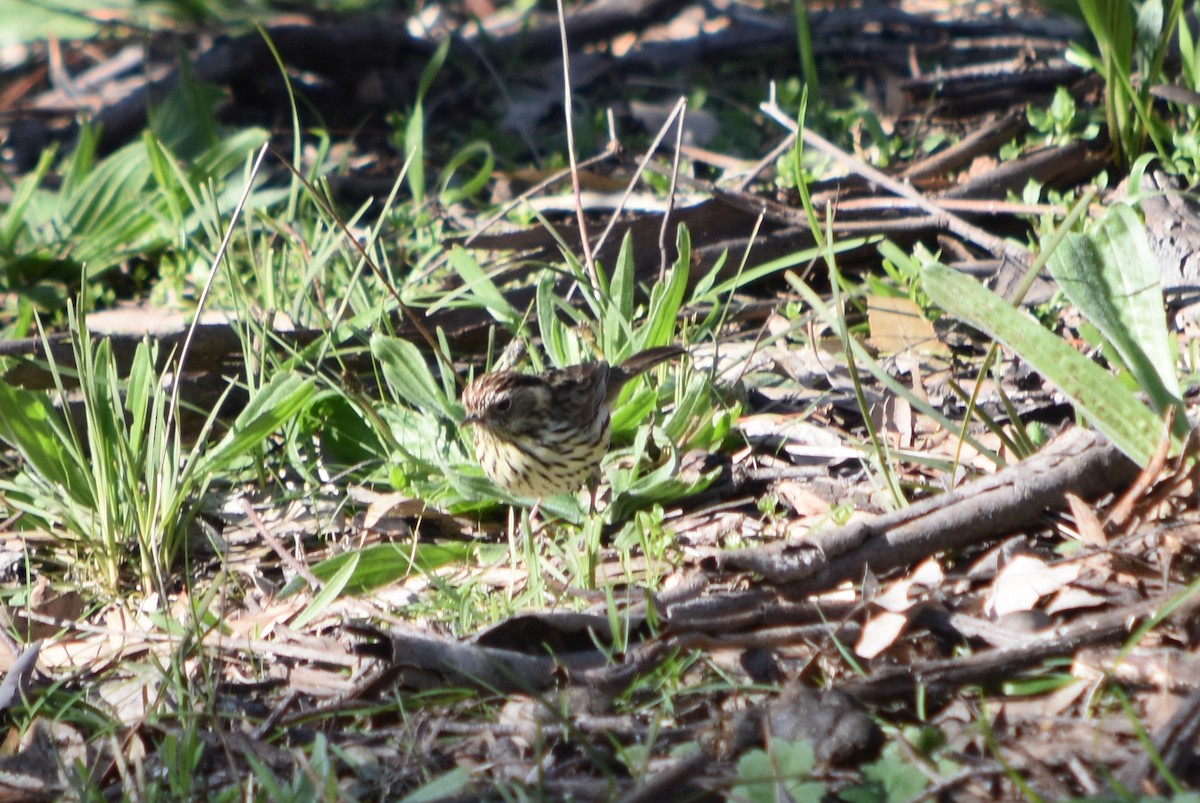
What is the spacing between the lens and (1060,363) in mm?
3270

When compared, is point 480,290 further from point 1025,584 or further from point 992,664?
point 992,664

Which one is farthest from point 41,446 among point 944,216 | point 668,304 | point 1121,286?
point 1121,286

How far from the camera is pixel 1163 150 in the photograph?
189 inches

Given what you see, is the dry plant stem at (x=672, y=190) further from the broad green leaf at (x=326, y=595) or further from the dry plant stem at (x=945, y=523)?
the broad green leaf at (x=326, y=595)

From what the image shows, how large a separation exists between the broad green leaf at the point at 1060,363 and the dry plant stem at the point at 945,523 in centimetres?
15

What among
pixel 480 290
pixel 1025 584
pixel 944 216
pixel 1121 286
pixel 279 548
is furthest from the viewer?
pixel 480 290

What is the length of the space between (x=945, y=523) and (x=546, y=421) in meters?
1.53

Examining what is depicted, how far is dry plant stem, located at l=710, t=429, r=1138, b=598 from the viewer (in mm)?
3158

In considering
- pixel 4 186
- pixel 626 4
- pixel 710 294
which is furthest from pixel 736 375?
pixel 4 186

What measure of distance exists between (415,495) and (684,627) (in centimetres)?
142

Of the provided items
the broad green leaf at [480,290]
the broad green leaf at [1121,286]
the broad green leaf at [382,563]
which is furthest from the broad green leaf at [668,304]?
the broad green leaf at [1121,286]

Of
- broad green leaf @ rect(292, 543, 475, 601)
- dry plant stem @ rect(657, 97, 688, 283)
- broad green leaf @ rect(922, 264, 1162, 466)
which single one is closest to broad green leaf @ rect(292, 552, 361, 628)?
broad green leaf @ rect(292, 543, 475, 601)

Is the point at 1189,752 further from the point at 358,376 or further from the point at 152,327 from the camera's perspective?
the point at 152,327

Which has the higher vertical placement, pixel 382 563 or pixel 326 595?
pixel 326 595
